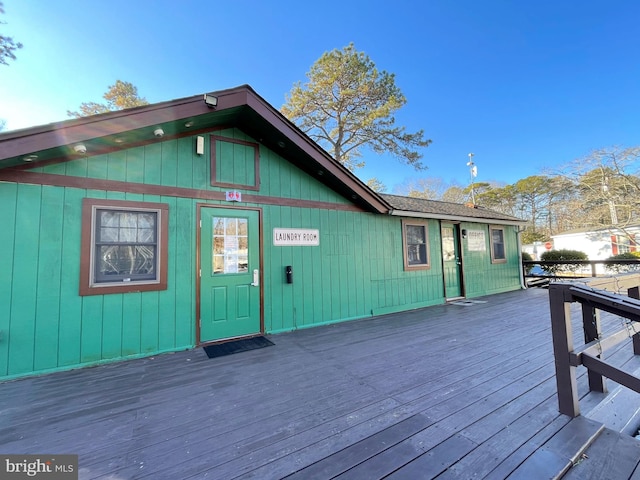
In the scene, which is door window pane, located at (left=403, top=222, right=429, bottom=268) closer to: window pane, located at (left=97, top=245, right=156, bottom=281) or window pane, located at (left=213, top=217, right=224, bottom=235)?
window pane, located at (left=213, top=217, right=224, bottom=235)

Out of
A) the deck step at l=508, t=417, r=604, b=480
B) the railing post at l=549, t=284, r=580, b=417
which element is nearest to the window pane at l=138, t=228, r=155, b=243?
the deck step at l=508, t=417, r=604, b=480

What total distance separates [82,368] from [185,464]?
2592 mm

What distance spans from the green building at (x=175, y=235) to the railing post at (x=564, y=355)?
3.46 metres

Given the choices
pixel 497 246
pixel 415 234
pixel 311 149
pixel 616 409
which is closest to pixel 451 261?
pixel 415 234

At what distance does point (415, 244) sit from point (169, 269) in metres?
5.44

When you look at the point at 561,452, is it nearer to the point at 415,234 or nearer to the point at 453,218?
the point at 415,234

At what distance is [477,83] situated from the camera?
12734mm

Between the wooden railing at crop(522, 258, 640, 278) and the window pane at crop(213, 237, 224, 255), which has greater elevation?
the window pane at crop(213, 237, 224, 255)

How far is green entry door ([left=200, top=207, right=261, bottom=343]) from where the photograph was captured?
154 inches

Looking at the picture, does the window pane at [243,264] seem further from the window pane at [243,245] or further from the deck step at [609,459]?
the deck step at [609,459]

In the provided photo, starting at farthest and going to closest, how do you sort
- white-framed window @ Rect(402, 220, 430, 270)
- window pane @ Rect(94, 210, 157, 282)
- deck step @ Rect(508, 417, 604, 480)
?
1. white-framed window @ Rect(402, 220, 430, 270)
2. window pane @ Rect(94, 210, 157, 282)
3. deck step @ Rect(508, 417, 604, 480)

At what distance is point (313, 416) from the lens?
6.56ft

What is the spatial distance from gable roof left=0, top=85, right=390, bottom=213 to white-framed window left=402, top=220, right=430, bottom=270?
5.29 feet

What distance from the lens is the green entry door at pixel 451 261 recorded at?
6.98 m
